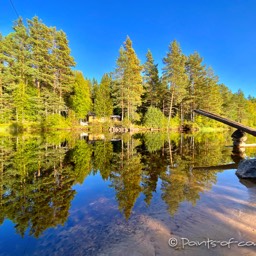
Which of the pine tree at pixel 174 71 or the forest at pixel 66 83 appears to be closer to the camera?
the forest at pixel 66 83

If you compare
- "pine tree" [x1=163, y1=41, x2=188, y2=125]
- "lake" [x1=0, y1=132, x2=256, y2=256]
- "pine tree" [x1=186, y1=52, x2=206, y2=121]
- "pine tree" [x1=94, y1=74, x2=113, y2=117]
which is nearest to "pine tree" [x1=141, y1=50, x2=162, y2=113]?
"pine tree" [x1=163, y1=41, x2=188, y2=125]

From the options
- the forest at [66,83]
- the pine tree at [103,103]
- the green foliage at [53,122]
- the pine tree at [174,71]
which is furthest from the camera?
the pine tree at [103,103]

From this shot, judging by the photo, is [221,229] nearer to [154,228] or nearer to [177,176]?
[154,228]

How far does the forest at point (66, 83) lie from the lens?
36.9m

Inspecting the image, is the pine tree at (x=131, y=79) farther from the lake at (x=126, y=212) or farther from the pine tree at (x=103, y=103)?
the lake at (x=126, y=212)

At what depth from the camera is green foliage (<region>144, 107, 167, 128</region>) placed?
→ 40.8 metres

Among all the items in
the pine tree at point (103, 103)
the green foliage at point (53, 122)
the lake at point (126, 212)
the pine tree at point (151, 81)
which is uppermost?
the pine tree at point (151, 81)

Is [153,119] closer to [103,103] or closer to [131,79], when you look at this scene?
[131,79]

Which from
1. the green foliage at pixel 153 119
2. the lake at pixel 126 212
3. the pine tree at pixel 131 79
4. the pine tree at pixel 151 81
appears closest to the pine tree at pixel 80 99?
the pine tree at pixel 131 79

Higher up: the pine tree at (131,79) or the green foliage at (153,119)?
the pine tree at (131,79)

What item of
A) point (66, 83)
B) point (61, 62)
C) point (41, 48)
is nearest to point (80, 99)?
point (66, 83)

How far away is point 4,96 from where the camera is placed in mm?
36000

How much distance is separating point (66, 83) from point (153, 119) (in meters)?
20.4

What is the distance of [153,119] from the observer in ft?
136
